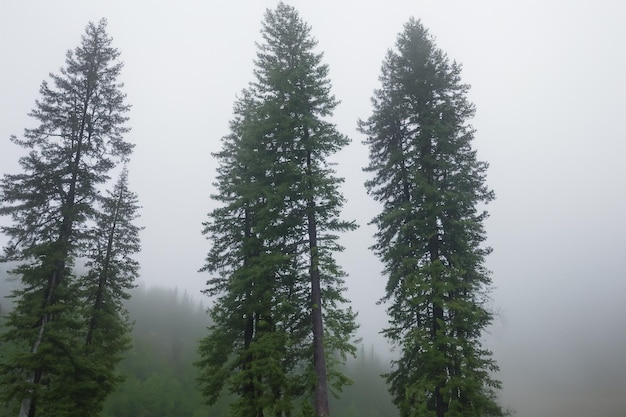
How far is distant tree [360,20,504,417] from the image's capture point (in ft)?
44.5

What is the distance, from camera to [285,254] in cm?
1470

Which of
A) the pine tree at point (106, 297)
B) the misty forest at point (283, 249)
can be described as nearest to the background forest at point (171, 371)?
the pine tree at point (106, 297)

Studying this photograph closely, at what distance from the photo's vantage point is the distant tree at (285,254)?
1355 centimetres

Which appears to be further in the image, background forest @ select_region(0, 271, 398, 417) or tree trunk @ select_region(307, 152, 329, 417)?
background forest @ select_region(0, 271, 398, 417)

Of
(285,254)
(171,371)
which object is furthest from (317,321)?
(171,371)

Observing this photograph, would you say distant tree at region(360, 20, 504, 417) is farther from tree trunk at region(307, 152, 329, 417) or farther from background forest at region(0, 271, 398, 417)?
background forest at region(0, 271, 398, 417)

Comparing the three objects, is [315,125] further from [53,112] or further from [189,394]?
[189,394]

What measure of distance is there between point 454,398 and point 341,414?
287 ft

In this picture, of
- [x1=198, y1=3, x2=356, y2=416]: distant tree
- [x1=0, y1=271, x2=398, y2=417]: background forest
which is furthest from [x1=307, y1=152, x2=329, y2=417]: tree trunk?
[x1=0, y1=271, x2=398, y2=417]: background forest

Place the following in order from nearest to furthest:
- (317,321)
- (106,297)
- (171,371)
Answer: (317,321), (106,297), (171,371)

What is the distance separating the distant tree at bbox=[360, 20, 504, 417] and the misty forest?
0.28ft

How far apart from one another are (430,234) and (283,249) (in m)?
6.27

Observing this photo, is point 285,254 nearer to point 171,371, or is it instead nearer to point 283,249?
point 283,249

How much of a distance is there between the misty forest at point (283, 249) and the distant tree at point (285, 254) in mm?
78
